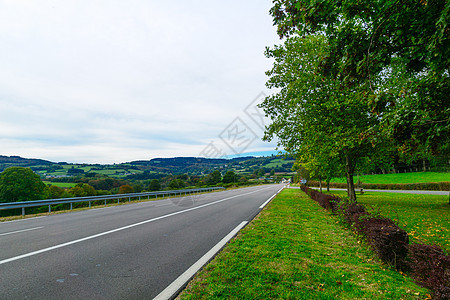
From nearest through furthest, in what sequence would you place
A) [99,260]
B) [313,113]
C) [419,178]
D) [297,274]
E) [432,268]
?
[432,268] < [297,274] < [99,260] < [313,113] < [419,178]

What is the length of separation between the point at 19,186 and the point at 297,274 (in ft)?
116

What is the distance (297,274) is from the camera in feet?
12.7

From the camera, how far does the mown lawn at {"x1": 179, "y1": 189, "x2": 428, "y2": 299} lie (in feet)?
10.7

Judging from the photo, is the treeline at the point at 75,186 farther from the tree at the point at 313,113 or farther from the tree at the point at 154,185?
the tree at the point at 313,113

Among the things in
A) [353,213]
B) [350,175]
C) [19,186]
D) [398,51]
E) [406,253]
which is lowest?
[406,253]

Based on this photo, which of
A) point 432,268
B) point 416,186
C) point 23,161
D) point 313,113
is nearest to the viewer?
point 432,268

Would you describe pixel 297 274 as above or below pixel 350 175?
below

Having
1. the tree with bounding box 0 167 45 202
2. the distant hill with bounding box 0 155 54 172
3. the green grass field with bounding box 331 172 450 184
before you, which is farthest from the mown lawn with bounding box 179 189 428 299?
the distant hill with bounding box 0 155 54 172

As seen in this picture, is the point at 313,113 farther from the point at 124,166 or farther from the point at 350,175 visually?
the point at 124,166

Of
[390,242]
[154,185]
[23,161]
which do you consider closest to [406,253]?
[390,242]

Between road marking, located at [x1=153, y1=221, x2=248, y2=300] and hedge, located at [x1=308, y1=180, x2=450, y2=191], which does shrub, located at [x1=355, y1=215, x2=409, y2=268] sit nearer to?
road marking, located at [x1=153, y1=221, x2=248, y2=300]

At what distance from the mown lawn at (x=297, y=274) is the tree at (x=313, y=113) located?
5.77 m

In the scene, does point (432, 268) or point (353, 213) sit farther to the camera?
point (353, 213)

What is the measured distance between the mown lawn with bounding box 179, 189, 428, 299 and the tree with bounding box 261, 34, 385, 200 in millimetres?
5775
